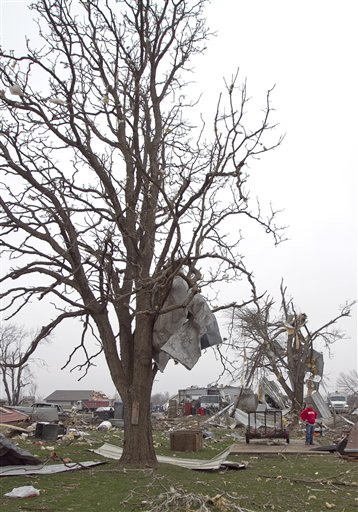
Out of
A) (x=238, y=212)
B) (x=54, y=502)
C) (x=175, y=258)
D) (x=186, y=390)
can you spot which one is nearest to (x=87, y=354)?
(x=175, y=258)

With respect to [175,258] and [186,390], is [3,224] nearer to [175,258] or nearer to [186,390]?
[175,258]

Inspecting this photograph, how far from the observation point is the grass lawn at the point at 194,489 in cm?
719

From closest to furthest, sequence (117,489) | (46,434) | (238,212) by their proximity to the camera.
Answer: (117,489) → (238,212) → (46,434)

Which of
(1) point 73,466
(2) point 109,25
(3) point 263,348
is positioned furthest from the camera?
(3) point 263,348

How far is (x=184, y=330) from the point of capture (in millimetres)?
10859

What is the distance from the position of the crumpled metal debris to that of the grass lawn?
1.86 metres

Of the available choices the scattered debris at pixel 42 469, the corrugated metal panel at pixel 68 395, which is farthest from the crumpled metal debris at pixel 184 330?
the corrugated metal panel at pixel 68 395

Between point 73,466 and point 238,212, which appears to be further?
point 238,212

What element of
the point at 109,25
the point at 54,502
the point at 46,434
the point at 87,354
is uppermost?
the point at 109,25

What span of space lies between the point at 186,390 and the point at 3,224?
46564mm

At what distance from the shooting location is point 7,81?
11664 millimetres

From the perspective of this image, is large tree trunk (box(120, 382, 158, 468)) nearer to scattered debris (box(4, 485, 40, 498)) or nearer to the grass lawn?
the grass lawn

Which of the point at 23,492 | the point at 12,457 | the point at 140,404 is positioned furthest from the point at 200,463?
the point at 23,492

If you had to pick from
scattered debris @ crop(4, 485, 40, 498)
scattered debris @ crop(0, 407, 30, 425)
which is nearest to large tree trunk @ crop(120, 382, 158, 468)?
scattered debris @ crop(4, 485, 40, 498)
